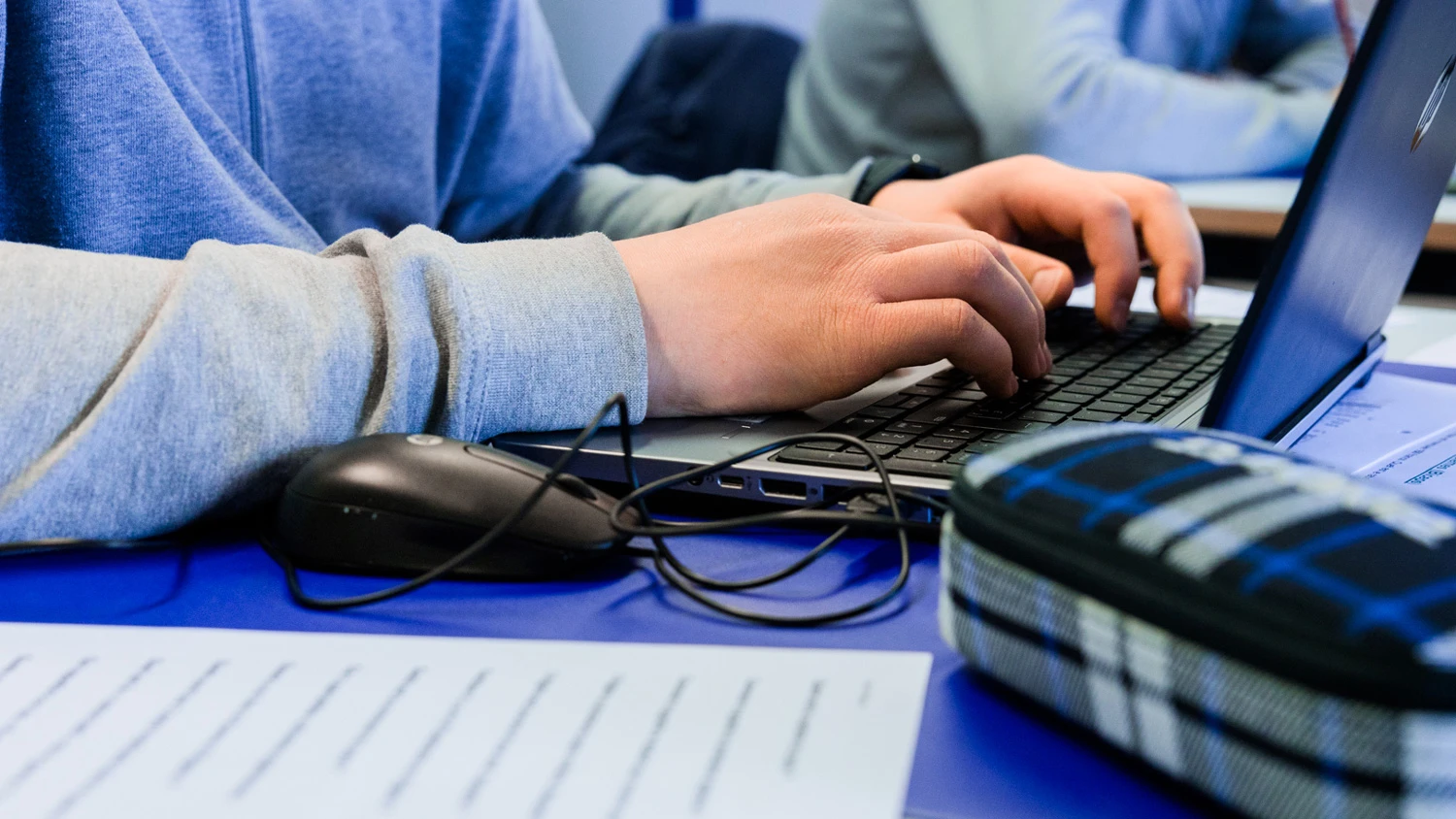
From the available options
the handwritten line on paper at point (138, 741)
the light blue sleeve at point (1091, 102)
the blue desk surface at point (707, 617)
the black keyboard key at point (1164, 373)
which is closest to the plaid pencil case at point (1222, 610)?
the blue desk surface at point (707, 617)

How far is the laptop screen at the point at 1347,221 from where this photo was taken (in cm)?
43

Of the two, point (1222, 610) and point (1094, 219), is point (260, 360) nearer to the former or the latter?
point (1222, 610)

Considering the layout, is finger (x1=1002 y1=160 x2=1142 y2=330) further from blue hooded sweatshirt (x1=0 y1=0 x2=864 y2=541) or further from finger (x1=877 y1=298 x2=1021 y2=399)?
finger (x1=877 y1=298 x2=1021 y2=399)

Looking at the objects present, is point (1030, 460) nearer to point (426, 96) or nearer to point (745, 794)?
point (745, 794)

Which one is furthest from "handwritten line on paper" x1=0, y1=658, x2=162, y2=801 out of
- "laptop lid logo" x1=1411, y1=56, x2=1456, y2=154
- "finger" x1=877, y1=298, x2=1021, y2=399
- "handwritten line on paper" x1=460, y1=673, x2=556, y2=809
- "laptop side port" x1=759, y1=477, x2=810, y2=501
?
"laptop lid logo" x1=1411, y1=56, x2=1456, y2=154

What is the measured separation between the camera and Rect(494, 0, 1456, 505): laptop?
44cm

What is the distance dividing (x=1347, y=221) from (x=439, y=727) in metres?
0.42

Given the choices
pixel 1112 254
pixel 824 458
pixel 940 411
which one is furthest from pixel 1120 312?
pixel 824 458

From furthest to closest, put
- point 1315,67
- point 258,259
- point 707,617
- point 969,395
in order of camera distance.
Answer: point 1315,67 → point 969,395 → point 258,259 → point 707,617

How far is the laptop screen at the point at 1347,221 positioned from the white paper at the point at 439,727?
7.8 inches

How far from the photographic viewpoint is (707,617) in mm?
406

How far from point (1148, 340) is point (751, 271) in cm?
34

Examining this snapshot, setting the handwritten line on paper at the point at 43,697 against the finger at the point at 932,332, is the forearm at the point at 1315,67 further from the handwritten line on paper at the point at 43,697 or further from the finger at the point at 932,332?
the handwritten line on paper at the point at 43,697

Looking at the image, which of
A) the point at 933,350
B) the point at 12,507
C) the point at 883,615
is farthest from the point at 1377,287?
the point at 12,507
